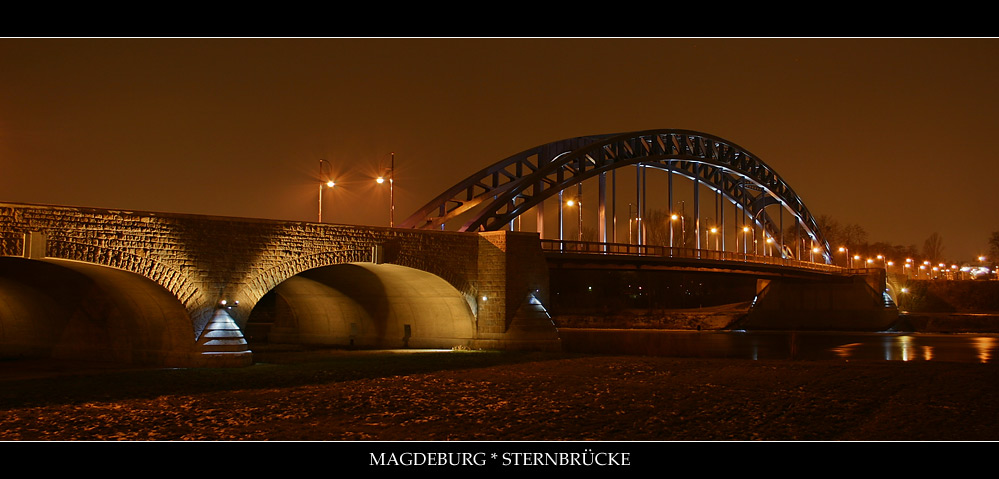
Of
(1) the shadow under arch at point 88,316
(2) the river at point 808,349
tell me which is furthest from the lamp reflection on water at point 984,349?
(1) the shadow under arch at point 88,316

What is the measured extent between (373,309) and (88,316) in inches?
522

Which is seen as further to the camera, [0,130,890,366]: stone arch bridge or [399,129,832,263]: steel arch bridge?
[399,129,832,263]: steel arch bridge

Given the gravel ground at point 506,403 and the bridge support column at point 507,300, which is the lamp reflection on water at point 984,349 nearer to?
the gravel ground at point 506,403

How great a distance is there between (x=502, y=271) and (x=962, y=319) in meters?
55.9

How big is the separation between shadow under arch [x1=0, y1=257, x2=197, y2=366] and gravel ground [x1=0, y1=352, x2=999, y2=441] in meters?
2.13

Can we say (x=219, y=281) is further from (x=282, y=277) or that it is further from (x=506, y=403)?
(x=506, y=403)

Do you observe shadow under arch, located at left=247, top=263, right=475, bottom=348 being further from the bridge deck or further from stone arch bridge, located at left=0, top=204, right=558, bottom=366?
the bridge deck

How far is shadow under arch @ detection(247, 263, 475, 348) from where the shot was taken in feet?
124

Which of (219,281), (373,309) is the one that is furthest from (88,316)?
(373,309)

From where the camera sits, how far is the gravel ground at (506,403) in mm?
17062

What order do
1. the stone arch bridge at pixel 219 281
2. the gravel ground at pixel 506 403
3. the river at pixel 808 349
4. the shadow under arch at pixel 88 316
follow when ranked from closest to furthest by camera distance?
the gravel ground at pixel 506 403 → the stone arch bridge at pixel 219 281 → the shadow under arch at pixel 88 316 → the river at pixel 808 349

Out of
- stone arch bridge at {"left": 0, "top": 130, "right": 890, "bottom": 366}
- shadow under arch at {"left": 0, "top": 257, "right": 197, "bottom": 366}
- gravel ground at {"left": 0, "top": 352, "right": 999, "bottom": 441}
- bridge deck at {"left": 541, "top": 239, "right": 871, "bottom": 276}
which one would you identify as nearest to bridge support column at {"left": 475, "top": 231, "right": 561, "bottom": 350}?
stone arch bridge at {"left": 0, "top": 130, "right": 890, "bottom": 366}

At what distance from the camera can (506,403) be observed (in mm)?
20844

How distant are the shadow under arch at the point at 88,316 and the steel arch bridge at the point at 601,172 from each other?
64.6 feet
